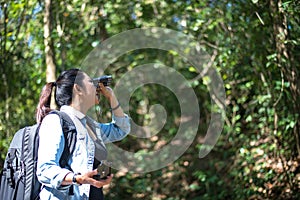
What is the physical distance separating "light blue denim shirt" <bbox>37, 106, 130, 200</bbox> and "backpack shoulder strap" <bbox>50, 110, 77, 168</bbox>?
22 millimetres

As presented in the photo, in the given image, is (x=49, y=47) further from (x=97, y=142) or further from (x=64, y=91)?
(x=97, y=142)

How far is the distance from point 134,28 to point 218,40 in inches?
71.2

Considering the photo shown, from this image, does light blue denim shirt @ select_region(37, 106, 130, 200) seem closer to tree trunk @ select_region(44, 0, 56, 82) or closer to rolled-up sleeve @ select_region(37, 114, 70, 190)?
rolled-up sleeve @ select_region(37, 114, 70, 190)

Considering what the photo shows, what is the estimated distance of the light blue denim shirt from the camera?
255cm

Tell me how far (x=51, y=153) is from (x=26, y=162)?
236 mm

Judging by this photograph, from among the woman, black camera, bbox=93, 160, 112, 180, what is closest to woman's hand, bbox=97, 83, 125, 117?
the woman

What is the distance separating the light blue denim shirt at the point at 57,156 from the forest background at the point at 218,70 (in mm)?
1924

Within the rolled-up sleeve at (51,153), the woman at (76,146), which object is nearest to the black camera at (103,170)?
the woman at (76,146)

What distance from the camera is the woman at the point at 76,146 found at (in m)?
2.54

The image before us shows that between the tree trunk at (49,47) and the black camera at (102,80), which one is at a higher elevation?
the tree trunk at (49,47)

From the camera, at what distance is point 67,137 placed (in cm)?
272

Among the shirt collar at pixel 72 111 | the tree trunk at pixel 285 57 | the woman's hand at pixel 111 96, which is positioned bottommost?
the shirt collar at pixel 72 111

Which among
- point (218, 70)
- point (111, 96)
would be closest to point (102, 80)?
point (111, 96)

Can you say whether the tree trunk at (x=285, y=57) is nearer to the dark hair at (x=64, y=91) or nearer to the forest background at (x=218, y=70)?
the forest background at (x=218, y=70)
